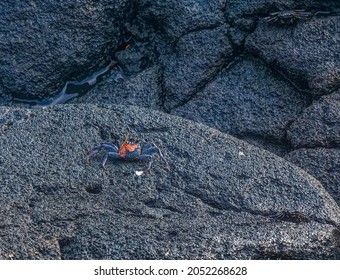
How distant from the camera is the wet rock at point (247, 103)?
409 centimetres

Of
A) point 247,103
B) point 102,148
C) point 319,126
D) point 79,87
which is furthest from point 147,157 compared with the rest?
point 79,87

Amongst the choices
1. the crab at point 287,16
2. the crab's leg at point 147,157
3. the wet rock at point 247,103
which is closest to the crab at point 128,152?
the crab's leg at point 147,157

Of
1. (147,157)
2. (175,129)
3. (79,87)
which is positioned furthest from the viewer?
(79,87)

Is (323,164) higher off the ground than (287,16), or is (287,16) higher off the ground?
(287,16)

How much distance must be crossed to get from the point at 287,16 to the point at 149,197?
149 cm

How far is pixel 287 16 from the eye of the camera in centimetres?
411

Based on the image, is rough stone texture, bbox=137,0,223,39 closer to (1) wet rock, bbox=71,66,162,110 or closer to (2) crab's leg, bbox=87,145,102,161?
(1) wet rock, bbox=71,66,162,110

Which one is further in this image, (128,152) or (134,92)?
(134,92)

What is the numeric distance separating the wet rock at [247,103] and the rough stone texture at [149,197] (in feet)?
1.95

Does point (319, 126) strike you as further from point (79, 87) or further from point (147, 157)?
point (79, 87)

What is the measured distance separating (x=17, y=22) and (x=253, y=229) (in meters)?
1.96

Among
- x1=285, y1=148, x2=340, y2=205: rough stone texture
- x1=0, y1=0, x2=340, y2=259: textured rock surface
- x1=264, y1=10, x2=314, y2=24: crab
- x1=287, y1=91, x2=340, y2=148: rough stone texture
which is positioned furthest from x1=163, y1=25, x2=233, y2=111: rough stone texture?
x1=285, y1=148, x2=340, y2=205: rough stone texture

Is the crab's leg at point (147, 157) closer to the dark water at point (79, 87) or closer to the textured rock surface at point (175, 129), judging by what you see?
the textured rock surface at point (175, 129)

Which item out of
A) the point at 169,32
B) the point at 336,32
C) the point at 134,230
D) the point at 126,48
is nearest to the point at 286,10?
the point at 336,32
